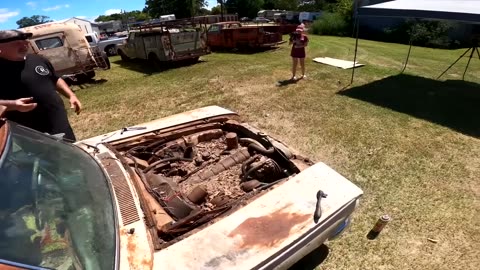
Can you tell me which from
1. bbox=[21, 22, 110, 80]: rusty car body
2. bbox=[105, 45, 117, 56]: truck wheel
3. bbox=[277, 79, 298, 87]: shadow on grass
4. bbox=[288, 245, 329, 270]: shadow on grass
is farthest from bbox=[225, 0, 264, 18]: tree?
bbox=[288, 245, 329, 270]: shadow on grass

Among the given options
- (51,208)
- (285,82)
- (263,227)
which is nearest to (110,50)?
(285,82)

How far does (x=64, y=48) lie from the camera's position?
402 inches

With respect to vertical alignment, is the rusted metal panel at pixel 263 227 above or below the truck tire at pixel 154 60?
above

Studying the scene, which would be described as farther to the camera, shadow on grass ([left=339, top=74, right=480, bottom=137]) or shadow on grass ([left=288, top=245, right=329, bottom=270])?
shadow on grass ([left=339, top=74, right=480, bottom=137])

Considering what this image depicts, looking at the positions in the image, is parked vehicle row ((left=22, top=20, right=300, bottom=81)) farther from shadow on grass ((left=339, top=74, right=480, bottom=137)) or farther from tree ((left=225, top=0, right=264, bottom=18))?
tree ((left=225, top=0, right=264, bottom=18))

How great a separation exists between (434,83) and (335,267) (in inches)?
306

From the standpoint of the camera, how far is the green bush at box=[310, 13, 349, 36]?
870 inches

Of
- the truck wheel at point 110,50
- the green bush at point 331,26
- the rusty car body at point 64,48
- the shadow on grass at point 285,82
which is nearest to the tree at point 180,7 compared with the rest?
the green bush at point 331,26

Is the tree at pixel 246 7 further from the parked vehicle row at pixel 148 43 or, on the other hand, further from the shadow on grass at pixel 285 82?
the shadow on grass at pixel 285 82

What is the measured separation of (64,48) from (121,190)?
32.0 ft

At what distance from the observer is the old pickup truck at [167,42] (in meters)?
11.5

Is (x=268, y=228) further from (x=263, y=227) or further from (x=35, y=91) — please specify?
(x=35, y=91)

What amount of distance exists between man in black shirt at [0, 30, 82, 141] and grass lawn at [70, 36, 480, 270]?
3.12 m

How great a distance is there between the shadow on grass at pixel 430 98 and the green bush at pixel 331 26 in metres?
13.4
